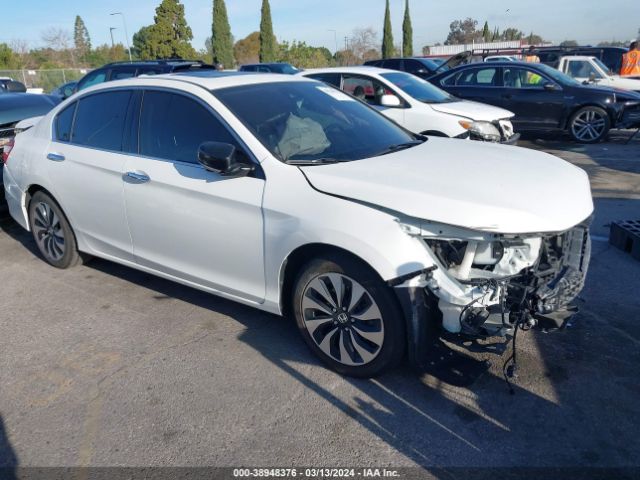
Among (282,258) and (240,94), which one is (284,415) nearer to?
(282,258)

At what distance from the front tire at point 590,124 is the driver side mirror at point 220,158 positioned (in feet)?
32.3

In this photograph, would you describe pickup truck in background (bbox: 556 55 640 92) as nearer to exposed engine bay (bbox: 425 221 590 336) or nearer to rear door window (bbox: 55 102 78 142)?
exposed engine bay (bbox: 425 221 590 336)

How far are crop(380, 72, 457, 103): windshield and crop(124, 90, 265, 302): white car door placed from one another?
5498 mm

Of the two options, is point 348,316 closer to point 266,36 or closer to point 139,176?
point 139,176

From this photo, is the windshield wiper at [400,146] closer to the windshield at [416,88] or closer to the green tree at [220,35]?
the windshield at [416,88]

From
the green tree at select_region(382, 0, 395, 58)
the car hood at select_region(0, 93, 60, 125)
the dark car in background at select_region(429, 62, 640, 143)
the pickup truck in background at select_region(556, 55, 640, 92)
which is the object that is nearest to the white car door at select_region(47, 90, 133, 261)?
the car hood at select_region(0, 93, 60, 125)

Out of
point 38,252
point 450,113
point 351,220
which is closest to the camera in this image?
point 351,220

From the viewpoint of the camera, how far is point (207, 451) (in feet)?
9.12

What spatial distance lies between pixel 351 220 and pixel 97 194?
236cm

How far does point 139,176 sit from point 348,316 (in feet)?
6.18

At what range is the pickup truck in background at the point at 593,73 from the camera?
1339 centimetres

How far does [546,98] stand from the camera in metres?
11.3

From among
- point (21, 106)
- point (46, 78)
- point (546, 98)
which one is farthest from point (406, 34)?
point (21, 106)

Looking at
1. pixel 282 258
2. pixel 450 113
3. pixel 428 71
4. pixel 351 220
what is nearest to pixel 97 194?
pixel 282 258
